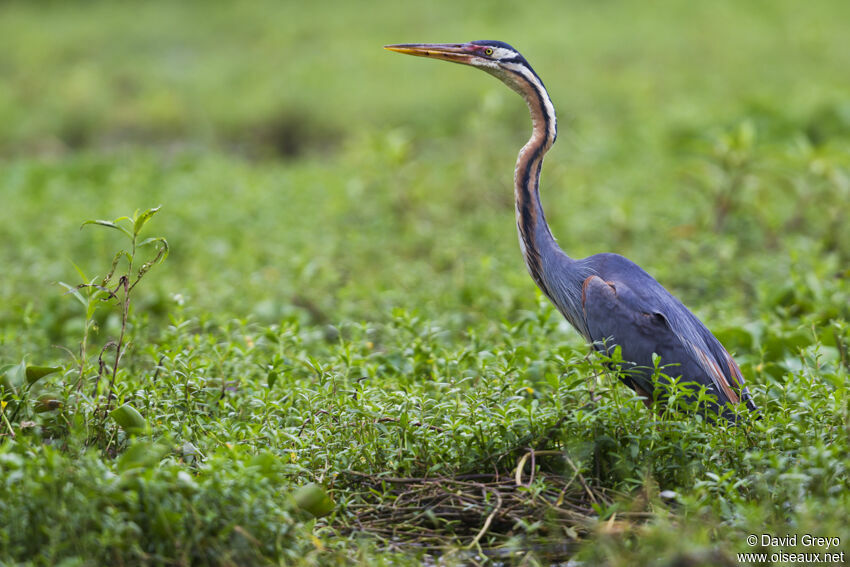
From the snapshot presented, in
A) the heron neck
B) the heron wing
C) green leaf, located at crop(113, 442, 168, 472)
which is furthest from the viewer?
the heron neck

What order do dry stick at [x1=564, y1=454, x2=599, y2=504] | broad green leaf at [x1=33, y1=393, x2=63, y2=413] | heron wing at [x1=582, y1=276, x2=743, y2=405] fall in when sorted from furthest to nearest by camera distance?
heron wing at [x1=582, y1=276, x2=743, y2=405]
broad green leaf at [x1=33, y1=393, x2=63, y2=413]
dry stick at [x1=564, y1=454, x2=599, y2=504]

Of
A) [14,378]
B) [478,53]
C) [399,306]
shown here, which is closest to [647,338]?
[478,53]

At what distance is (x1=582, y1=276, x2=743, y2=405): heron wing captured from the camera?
Result: 3357 millimetres

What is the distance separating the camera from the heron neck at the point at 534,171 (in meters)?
3.58

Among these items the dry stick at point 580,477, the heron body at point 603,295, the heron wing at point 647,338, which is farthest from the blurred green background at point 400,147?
the dry stick at point 580,477

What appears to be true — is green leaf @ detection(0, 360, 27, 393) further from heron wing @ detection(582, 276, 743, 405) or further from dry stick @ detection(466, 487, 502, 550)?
heron wing @ detection(582, 276, 743, 405)

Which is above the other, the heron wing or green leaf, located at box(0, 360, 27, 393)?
the heron wing

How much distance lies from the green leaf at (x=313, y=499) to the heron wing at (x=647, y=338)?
48.2 inches

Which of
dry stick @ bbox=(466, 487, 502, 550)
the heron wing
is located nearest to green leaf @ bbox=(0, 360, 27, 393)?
dry stick @ bbox=(466, 487, 502, 550)

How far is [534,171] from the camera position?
3.59 meters

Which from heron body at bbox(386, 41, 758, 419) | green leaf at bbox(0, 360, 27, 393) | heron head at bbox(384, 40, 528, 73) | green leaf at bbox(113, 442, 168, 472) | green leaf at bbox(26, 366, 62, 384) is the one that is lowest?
green leaf at bbox(0, 360, 27, 393)

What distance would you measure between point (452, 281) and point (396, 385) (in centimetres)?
206

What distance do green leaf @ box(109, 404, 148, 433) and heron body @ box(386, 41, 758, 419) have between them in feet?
5.43

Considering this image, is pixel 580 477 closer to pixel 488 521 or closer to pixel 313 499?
pixel 488 521
